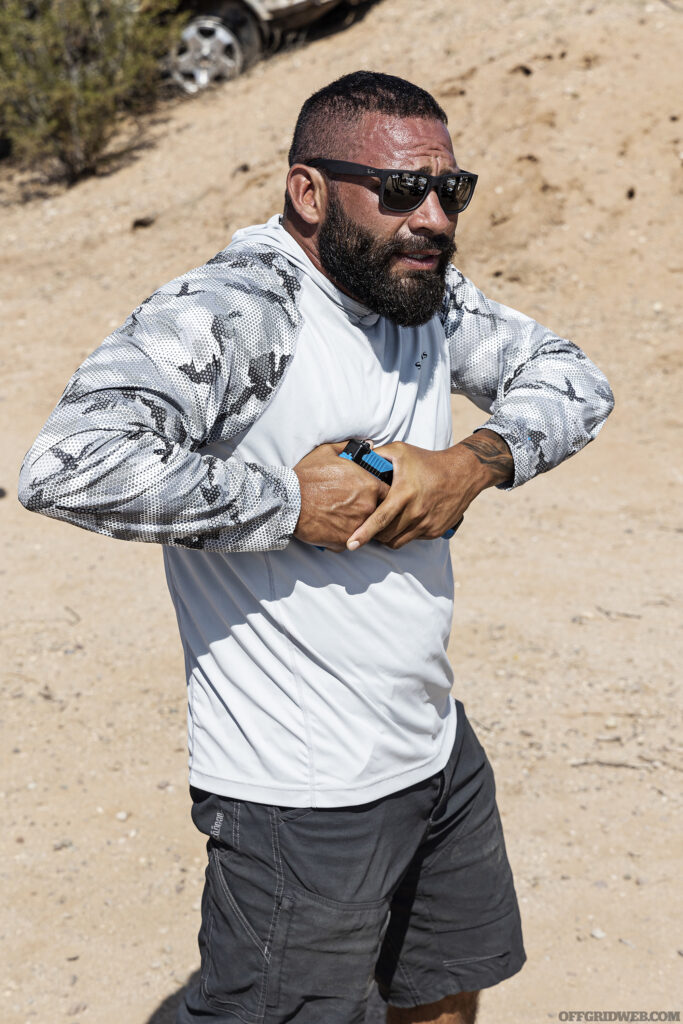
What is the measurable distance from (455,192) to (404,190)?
0.13 meters

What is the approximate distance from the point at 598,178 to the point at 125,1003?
310 inches

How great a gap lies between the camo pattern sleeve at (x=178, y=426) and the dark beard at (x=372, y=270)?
0.14m

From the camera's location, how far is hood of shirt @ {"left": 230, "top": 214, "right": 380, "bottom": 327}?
1.86 m

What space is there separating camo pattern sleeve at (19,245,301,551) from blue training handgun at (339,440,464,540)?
114mm

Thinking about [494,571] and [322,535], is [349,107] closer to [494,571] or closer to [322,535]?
[322,535]

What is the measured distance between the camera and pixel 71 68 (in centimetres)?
1204

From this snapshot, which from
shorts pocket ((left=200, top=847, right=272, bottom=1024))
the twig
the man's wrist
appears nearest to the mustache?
the man's wrist

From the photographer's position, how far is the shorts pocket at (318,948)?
1870 millimetres

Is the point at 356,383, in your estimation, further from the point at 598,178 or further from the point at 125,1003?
the point at 598,178

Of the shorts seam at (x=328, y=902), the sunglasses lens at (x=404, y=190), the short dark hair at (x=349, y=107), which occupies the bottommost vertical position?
the shorts seam at (x=328, y=902)

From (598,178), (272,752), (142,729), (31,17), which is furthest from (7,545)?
(31,17)

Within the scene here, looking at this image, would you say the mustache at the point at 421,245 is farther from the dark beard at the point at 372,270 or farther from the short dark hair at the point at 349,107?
the short dark hair at the point at 349,107

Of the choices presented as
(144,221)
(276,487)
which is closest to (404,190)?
(276,487)

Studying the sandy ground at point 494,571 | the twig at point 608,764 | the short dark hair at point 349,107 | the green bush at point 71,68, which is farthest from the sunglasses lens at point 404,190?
the green bush at point 71,68
